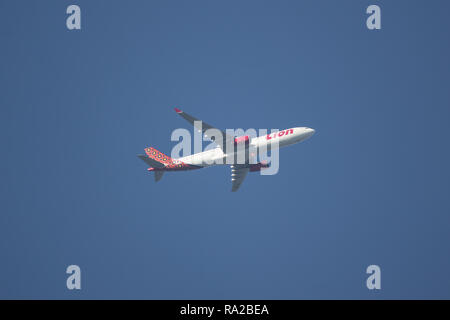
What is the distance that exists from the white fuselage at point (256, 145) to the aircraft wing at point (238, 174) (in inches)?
225

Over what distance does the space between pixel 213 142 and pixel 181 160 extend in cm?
718

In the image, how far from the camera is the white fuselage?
316 feet

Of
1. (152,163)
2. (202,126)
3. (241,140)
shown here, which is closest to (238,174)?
(241,140)

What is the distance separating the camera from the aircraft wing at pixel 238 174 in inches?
4197

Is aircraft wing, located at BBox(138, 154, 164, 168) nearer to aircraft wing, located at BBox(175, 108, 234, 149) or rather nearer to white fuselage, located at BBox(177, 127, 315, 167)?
white fuselage, located at BBox(177, 127, 315, 167)

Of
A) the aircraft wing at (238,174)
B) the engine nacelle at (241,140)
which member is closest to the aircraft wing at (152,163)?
the engine nacelle at (241,140)

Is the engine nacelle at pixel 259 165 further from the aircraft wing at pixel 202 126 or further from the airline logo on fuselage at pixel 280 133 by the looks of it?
the aircraft wing at pixel 202 126

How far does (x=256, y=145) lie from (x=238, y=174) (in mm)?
11328

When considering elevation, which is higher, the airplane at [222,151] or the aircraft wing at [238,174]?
the airplane at [222,151]

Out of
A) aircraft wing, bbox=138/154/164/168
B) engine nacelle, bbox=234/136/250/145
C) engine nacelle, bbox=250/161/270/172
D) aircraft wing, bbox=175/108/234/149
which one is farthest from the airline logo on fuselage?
aircraft wing, bbox=138/154/164/168

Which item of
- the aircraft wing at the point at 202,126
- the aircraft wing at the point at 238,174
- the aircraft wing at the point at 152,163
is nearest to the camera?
the aircraft wing at the point at 202,126

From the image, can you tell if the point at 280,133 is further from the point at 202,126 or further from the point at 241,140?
the point at 202,126

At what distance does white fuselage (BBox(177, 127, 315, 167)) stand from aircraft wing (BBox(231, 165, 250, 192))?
570cm

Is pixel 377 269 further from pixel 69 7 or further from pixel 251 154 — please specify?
pixel 69 7
